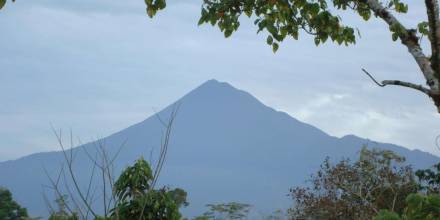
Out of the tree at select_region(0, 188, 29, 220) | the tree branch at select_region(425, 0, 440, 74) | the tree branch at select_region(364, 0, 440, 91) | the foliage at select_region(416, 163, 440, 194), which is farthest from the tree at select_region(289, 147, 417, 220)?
the tree at select_region(0, 188, 29, 220)

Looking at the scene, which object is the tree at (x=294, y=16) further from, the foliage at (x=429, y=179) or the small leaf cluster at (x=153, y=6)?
the foliage at (x=429, y=179)

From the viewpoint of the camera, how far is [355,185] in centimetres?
2655

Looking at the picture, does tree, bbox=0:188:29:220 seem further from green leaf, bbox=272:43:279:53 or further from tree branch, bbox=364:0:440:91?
tree branch, bbox=364:0:440:91

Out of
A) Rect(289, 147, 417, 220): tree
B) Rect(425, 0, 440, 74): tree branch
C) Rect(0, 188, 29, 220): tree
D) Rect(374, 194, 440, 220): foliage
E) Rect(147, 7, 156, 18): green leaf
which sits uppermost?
Rect(0, 188, 29, 220): tree

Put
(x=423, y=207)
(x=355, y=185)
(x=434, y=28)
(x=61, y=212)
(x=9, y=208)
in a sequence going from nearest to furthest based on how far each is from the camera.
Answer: (x=434, y=28)
(x=61, y=212)
(x=423, y=207)
(x=355, y=185)
(x=9, y=208)

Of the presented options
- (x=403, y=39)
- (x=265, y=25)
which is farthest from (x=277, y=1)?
(x=403, y=39)

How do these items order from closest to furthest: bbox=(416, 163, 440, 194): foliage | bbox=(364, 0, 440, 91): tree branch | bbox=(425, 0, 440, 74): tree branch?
bbox=(425, 0, 440, 74): tree branch, bbox=(364, 0, 440, 91): tree branch, bbox=(416, 163, 440, 194): foliage

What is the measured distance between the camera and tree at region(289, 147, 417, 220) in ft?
84.1

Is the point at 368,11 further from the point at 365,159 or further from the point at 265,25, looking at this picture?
the point at 365,159

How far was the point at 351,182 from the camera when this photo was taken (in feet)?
87.4

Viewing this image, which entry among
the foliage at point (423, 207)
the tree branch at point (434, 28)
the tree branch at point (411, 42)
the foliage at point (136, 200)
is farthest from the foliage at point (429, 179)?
the tree branch at point (434, 28)

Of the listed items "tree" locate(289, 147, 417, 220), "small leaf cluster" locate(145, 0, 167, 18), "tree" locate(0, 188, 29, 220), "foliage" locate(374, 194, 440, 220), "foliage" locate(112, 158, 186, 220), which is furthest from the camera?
"tree" locate(0, 188, 29, 220)

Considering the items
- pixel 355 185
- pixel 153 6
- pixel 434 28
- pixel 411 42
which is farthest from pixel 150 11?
pixel 355 185

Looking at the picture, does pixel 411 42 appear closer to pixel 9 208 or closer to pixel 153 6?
pixel 153 6
